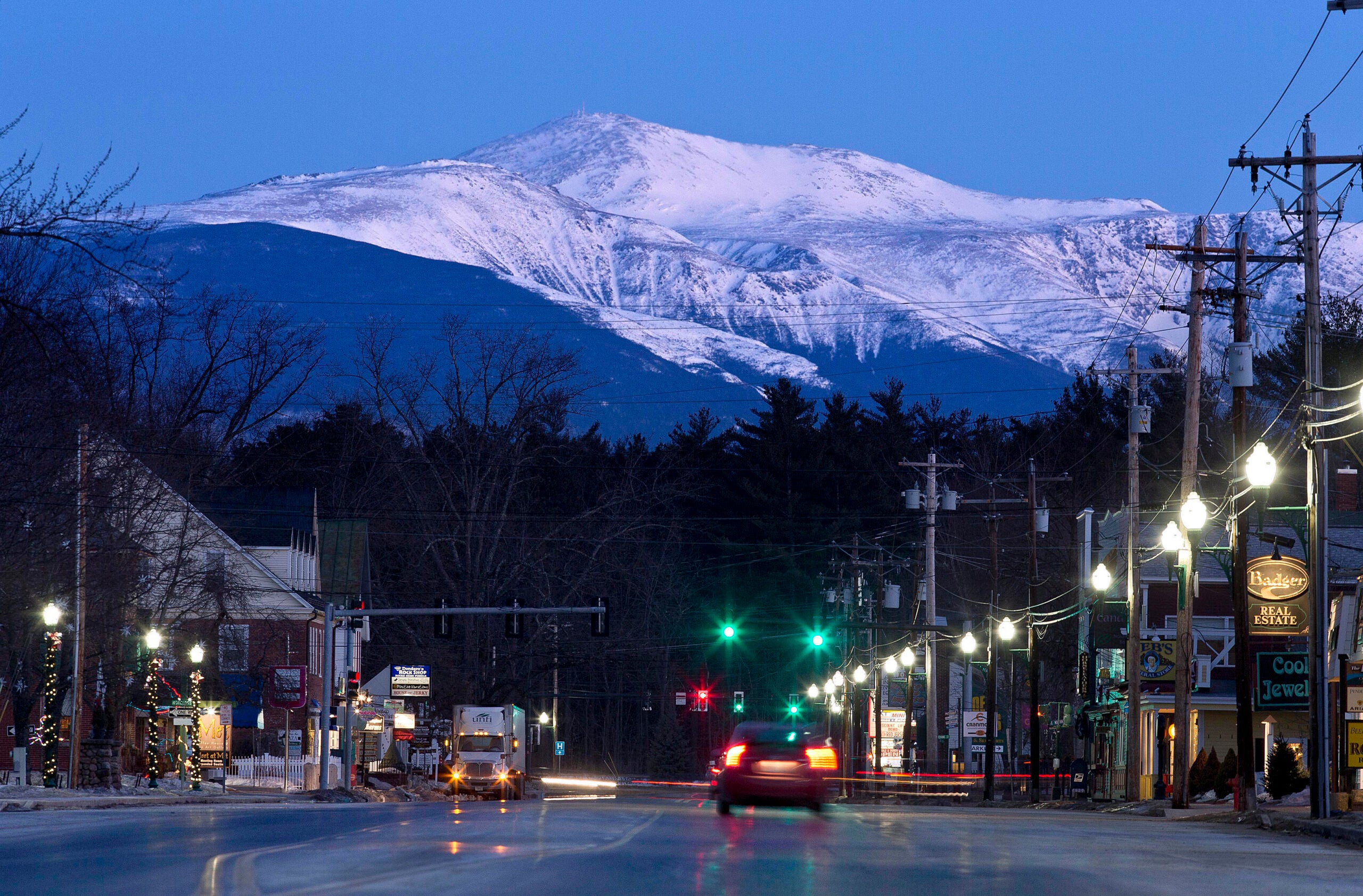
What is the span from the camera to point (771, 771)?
2903 centimetres

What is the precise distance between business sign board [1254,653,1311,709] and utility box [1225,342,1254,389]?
20.9 ft

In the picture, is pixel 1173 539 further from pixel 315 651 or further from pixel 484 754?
pixel 315 651

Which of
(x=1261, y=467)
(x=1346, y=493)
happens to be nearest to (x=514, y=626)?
(x=1261, y=467)

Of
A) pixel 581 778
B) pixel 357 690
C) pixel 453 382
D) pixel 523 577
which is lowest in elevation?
pixel 581 778

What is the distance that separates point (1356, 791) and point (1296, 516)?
92.9 feet

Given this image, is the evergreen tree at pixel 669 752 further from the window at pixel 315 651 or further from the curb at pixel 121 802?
the curb at pixel 121 802

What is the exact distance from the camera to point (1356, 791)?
3403cm

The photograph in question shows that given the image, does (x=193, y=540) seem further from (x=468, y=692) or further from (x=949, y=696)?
(x=949, y=696)

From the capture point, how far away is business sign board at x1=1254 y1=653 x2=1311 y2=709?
37156 mm

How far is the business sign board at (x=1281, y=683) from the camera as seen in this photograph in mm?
37156

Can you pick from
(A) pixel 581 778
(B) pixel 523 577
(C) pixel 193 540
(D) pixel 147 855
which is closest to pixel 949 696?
(A) pixel 581 778

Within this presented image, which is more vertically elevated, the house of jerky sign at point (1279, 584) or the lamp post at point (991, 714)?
the house of jerky sign at point (1279, 584)

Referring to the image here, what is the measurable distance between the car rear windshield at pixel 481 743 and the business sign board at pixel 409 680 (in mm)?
2716

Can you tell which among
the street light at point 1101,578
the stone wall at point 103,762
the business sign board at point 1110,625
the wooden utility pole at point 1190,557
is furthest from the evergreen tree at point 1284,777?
the stone wall at point 103,762
